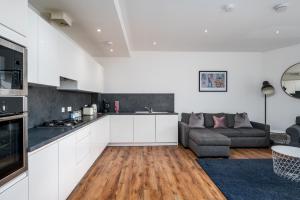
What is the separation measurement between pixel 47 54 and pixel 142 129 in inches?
127

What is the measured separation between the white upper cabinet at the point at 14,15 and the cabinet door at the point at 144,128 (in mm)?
3763

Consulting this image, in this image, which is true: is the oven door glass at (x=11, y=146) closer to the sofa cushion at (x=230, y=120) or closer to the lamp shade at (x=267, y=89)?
the sofa cushion at (x=230, y=120)

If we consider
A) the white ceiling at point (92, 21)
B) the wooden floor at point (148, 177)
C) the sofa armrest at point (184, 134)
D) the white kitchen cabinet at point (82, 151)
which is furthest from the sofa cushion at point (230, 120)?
the white kitchen cabinet at point (82, 151)

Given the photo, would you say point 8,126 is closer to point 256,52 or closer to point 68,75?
point 68,75

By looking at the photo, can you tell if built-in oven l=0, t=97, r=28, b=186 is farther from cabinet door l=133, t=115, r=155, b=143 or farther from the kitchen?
cabinet door l=133, t=115, r=155, b=143

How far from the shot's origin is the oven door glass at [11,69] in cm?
119

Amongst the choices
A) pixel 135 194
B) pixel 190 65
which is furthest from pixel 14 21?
pixel 190 65

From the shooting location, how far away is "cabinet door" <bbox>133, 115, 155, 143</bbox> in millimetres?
4996

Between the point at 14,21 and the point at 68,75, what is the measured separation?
1.58 metres

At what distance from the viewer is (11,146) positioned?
130 cm

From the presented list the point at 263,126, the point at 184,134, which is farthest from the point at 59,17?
the point at 263,126

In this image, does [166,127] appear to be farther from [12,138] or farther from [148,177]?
[12,138]

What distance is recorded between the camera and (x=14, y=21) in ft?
4.25

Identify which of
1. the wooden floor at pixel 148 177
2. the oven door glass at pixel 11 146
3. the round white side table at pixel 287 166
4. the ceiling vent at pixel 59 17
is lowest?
the wooden floor at pixel 148 177
